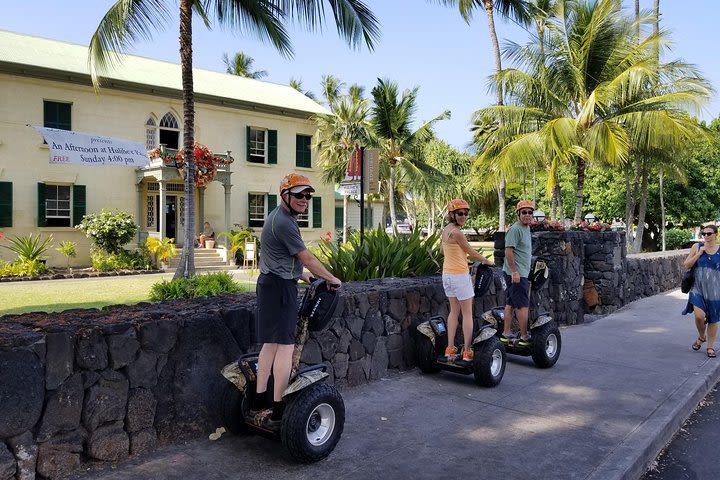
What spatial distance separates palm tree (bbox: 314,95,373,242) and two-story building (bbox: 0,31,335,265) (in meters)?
0.60

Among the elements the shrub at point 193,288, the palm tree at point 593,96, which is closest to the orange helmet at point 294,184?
the shrub at point 193,288

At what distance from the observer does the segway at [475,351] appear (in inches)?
217

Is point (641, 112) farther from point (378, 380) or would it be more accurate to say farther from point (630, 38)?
point (378, 380)

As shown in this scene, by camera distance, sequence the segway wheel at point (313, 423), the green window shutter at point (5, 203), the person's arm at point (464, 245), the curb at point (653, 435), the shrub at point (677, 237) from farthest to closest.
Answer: the shrub at point (677, 237) → the green window shutter at point (5, 203) → the person's arm at point (464, 245) → the curb at point (653, 435) → the segway wheel at point (313, 423)

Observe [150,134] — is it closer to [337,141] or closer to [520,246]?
[337,141]

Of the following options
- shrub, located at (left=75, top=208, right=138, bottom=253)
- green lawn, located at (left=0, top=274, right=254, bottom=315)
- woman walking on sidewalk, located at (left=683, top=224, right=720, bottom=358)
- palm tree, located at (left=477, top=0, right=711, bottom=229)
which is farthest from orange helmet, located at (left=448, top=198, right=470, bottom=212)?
shrub, located at (left=75, top=208, right=138, bottom=253)

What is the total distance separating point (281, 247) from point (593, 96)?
41.6 feet

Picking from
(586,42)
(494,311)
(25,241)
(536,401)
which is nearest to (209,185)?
(25,241)

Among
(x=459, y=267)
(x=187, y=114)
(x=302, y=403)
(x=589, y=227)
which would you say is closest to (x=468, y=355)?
(x=459, y=267)

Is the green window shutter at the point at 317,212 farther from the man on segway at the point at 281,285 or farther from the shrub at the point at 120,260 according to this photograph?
the man on segway at the point at 281,285

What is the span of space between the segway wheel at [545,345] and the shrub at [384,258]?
1.82m

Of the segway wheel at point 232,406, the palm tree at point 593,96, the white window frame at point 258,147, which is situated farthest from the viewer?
the white window frame at point 258,147

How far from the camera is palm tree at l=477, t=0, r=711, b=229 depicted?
45.2 feet

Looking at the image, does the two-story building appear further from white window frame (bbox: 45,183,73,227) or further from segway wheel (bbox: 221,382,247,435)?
segway wheel (bbox: 221,382,247,435)
